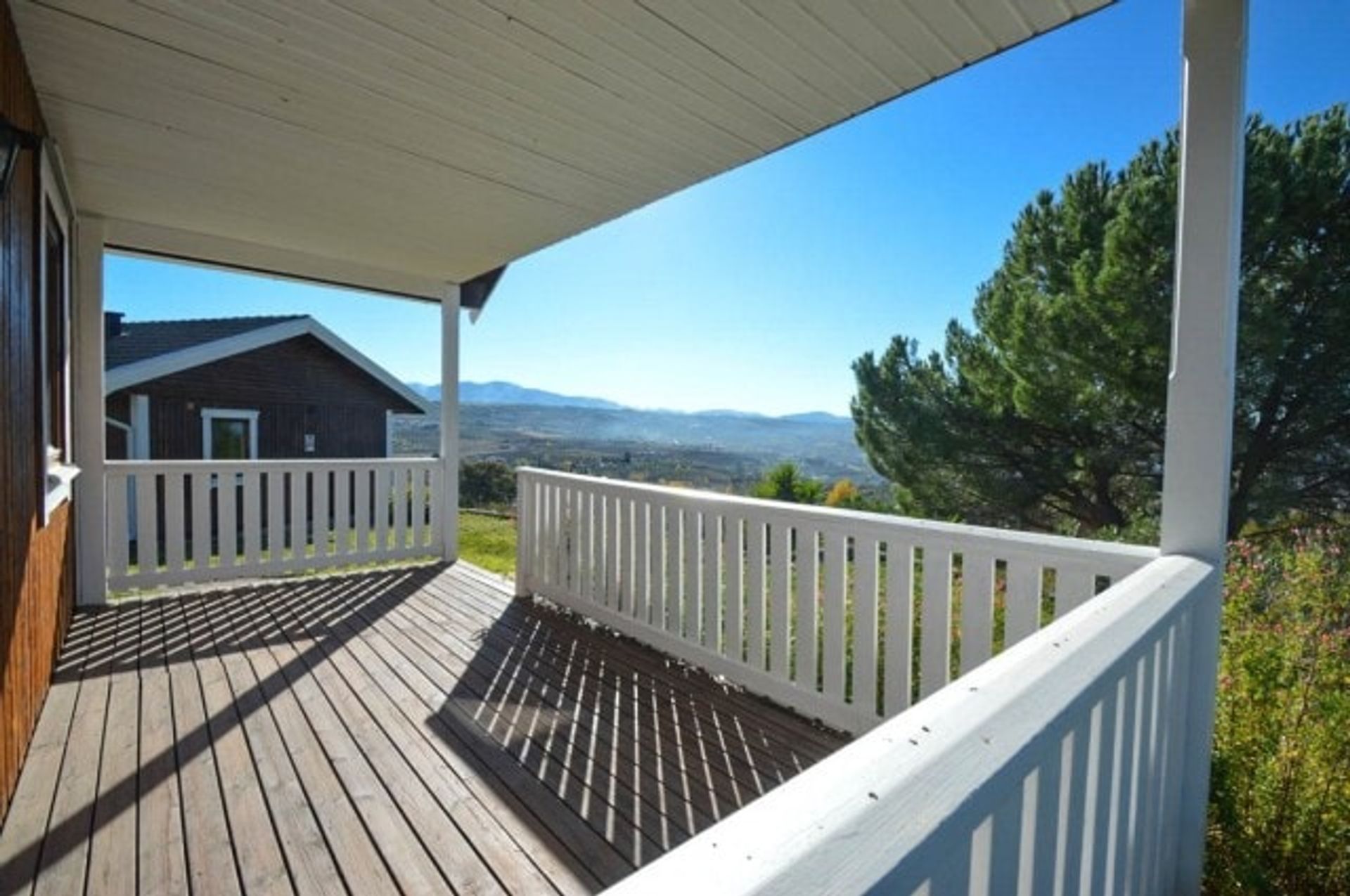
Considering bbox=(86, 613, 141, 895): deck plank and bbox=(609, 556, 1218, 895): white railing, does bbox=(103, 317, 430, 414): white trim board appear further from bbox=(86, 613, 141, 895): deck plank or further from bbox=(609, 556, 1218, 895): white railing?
bbox=(609, 556, 1218, 895): white railing

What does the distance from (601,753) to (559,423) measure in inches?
517

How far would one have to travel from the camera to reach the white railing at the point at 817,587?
1968 mm

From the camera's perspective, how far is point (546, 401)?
1160 inches

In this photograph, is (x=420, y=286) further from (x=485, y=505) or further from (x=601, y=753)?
(x=485, y=505)

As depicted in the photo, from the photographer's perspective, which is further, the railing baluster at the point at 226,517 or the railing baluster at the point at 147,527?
the railing baluster at the point at 226,517

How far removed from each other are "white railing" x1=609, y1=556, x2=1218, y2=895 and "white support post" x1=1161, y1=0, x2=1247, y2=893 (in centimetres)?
24

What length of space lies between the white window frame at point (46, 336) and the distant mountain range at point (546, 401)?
29.4 feet

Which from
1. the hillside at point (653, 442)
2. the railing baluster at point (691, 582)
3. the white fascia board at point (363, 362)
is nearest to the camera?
the railing baluster at point (691, 582)

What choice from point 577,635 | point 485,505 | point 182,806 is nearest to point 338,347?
point 485,505

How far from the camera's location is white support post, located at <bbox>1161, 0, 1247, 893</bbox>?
1.46 m

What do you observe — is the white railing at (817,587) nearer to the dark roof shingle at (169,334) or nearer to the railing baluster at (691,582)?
the railing baluster at (691,582)

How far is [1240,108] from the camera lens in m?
1.47

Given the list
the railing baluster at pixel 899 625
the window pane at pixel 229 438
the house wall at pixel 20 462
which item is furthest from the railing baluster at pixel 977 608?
the window pane at pixel 229 438

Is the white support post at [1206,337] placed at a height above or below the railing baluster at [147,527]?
above
